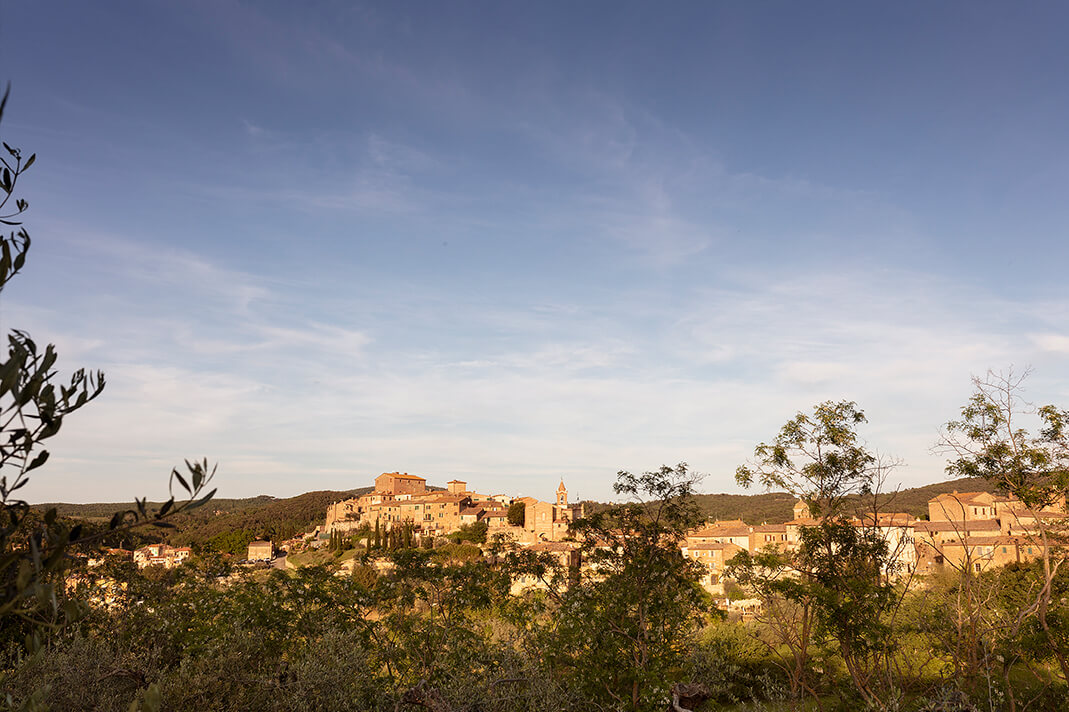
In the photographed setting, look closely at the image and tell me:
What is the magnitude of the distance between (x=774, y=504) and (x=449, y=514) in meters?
54.0

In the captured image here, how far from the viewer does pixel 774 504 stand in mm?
109688

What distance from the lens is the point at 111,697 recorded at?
7.59 m

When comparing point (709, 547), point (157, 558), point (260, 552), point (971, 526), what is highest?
point (157, 558)

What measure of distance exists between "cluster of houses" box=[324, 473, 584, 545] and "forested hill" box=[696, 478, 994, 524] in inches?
852

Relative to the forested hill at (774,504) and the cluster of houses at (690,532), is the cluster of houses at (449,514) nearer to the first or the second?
the cluster of houses at (690,532)

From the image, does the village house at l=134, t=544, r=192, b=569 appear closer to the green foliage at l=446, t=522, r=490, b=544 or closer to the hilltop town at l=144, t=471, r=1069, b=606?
the hilltop town at l=144, t=471, r=1069, b=606

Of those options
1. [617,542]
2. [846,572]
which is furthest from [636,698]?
[846,572]

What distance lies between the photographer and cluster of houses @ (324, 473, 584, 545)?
3669 inches

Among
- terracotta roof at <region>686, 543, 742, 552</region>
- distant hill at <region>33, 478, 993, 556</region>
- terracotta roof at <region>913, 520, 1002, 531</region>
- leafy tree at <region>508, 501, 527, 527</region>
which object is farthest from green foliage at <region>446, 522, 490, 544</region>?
terracotta roof at <region>913, 520, 1002, 531</region>

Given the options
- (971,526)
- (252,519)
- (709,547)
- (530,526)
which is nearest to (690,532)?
(709,547)

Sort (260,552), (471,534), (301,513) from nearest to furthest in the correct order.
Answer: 1. (260,552)
2. (471,534)
3. (301,513)

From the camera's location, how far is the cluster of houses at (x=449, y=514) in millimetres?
93188

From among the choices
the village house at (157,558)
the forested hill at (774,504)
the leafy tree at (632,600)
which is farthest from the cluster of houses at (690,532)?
the leafy tree at (632,600)

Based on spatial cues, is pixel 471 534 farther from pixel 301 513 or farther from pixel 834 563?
pixel 834 563
